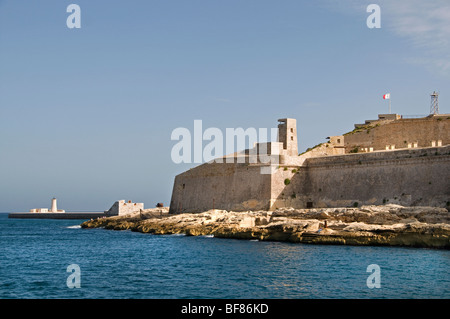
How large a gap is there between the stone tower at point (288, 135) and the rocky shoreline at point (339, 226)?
23.0ft

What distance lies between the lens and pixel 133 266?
856 inches

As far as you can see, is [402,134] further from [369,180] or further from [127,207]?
[127,207]

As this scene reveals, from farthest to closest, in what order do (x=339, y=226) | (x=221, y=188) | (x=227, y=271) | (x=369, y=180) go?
(x=221, y=188)
(x=369, y=180)
(x=339, y=226)
(x=227, y=271)

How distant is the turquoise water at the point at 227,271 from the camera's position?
16094 millimetres

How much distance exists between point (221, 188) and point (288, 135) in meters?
6.75

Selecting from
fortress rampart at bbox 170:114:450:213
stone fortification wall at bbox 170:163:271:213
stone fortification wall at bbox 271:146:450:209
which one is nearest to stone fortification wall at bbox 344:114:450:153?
fortress rampart at bbox 170:114:450:213

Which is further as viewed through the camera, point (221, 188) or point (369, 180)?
point (221, 188)

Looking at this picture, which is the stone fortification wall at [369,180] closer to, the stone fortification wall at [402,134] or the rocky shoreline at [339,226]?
the rocky shoreline at [339,226]

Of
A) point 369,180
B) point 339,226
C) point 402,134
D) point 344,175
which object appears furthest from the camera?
point 402,134

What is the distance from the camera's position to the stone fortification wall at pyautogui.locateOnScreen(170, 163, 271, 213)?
38.7 meters

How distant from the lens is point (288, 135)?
39.8 meters

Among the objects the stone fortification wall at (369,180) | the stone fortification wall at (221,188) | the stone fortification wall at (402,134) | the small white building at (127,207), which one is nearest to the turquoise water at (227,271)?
the stone fortification wall at (369,180)

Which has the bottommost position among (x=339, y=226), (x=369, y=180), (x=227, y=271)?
(x=227, y=271)

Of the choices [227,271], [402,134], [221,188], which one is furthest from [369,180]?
[227,271]
